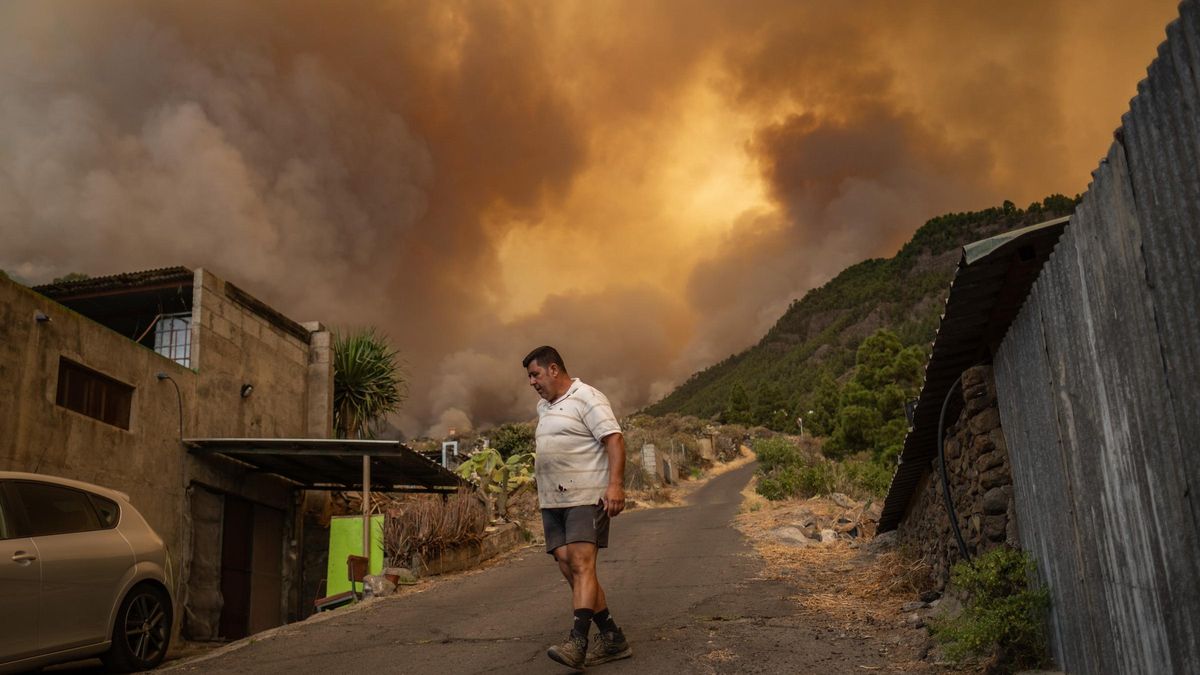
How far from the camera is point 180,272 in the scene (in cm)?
1519

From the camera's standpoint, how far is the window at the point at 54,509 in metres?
6.70

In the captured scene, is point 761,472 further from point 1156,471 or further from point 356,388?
point 1156,471

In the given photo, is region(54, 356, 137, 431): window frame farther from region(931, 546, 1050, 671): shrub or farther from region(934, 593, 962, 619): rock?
region(931, 546, 1050, 671): shrub

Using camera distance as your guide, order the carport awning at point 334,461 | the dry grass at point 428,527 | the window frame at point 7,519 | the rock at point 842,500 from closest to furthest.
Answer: the window frame at point 7,519 → the carport awning at point 334,461 → the dry grass at point 428,527 → the rock at point 842,500

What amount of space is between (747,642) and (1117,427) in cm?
394

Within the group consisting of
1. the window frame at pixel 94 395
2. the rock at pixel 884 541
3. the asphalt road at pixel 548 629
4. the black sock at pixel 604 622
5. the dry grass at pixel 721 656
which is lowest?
the dry grass at pixel 721 656

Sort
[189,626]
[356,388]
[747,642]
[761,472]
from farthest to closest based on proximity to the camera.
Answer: [761,472]
[356,388]
[189,626]
[747,642]

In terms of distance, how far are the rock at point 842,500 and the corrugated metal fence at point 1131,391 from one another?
14.9 meters

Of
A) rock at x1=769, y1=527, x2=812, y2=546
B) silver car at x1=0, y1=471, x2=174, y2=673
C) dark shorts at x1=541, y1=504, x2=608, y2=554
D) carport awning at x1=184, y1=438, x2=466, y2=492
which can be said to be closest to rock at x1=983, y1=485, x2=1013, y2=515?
dark shorts at x1=541, y1=504, x2=608, y2=554

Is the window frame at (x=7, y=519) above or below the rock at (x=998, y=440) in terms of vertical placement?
below

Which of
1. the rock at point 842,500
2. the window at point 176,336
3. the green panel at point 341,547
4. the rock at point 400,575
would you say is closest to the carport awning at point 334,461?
the green panel at point 341,547

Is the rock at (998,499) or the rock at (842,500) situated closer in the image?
the rock at (998,499)

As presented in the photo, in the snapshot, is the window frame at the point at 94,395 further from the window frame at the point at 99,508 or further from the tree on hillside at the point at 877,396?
the tree on hillside at the point at 877,396

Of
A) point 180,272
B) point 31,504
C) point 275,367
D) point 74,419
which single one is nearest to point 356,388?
point 275,367
